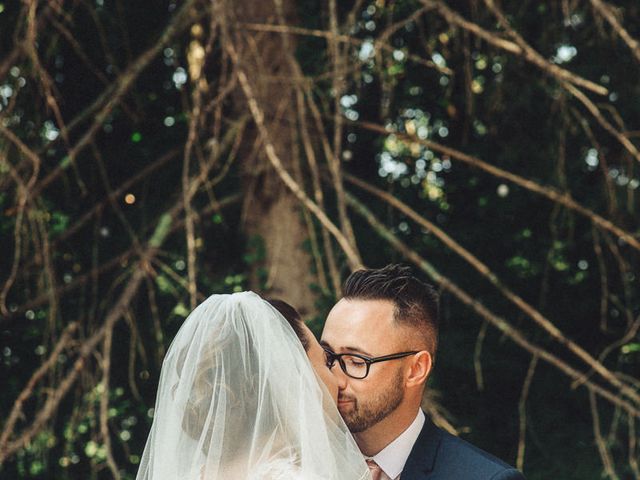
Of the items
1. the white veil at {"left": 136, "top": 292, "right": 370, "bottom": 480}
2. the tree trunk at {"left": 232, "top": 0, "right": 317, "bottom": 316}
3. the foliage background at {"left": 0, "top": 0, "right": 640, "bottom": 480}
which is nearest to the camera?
the white veil at {"left": 136, "top": 292, "right": 370, "bottom": 480}

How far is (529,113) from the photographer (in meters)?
6.77

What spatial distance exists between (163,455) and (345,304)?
0.98 m

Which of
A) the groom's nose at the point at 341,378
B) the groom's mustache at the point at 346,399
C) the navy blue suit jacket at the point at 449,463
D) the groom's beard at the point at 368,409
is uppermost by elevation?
the groom's nose at the point at 341,378

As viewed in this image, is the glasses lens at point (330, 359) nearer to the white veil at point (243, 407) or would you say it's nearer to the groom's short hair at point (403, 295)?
the groom's short hair at point (403, 295)

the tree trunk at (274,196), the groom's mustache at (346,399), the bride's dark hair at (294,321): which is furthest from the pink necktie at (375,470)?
the tree trunk at (274,196)

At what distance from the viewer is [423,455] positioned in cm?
324

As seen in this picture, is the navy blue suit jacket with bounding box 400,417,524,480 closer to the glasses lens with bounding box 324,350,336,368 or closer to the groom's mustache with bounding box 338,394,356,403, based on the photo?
the groom's mustache with bounding box 338,394,356,403

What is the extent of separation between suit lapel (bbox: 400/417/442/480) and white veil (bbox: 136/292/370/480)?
43 cm

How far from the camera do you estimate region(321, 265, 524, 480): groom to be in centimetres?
321

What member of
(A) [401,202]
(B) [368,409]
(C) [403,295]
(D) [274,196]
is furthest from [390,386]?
(A) [401,202]

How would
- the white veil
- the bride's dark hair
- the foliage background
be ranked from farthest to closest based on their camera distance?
the foliage background → the bride's dark hair → the white veil

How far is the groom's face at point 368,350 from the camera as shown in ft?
10.7

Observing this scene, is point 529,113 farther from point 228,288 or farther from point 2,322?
point 2,322

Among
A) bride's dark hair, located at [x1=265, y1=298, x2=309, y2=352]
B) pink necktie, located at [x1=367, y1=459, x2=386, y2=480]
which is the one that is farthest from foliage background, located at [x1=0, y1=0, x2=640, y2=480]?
bride's dark hair, located at [x1=265, y1=298, x2=309, y2=352]
